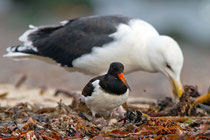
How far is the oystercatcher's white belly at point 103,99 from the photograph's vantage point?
4711mm

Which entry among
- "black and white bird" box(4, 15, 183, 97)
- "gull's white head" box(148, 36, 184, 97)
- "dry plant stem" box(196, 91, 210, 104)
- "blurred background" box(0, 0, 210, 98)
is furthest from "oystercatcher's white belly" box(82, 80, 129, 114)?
"blurred background" box(0, 0, 210, 98)

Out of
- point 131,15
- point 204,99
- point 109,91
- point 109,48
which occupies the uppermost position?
point 131,15

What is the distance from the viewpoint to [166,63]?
657 cm

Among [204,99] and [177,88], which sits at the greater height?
[177,88]

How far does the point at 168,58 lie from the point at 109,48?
0.94 metres

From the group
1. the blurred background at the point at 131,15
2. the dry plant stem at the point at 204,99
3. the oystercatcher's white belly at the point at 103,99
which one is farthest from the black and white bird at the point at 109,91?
the blurred background at the point at 131,15

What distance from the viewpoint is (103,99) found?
4754mm

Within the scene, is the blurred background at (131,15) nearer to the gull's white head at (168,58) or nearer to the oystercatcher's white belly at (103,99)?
the gull's white head at (168,58)

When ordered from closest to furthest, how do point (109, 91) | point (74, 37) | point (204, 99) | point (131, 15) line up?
point (109, 91) < point (204, 99) < point (74, 37) < point (131, 15)

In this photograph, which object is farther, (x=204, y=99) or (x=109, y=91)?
(x=204, y=99)

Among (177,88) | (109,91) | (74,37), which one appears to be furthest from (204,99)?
(74,37)

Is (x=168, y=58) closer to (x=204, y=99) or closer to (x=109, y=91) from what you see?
(x=204, y=99)

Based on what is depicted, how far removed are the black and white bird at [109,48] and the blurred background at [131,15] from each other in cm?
198

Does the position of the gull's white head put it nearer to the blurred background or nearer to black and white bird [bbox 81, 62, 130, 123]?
black and white bird [bbox 81, 62, 130, 123]
